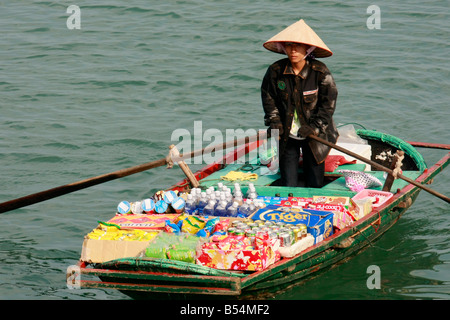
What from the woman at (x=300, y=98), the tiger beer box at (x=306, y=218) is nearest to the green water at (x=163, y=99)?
the tiger beer box at (x=306, y=218)

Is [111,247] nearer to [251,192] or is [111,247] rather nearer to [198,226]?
[198,226]

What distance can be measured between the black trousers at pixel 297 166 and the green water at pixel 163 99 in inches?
33.7

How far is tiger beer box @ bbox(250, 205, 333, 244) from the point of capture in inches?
249

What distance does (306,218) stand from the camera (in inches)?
251

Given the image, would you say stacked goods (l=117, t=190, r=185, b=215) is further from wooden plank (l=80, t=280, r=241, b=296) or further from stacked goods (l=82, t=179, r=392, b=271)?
wooden plank (l=80, t=280, r=241, b=296)

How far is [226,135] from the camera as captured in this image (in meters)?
11.0

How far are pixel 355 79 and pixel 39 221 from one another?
6.38 metres

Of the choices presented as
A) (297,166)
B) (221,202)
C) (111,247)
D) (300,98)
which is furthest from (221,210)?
(300,98)

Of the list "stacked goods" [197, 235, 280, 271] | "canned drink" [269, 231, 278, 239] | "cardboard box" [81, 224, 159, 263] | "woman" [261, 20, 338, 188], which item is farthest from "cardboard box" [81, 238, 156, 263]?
"woman" [261, 20, 338, 188]

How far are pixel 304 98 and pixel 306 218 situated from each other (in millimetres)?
1502

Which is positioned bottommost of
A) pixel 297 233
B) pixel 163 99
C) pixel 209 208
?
pixel 297 233

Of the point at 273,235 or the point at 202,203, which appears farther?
the point at 202,203

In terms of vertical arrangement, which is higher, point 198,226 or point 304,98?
point 304,98
